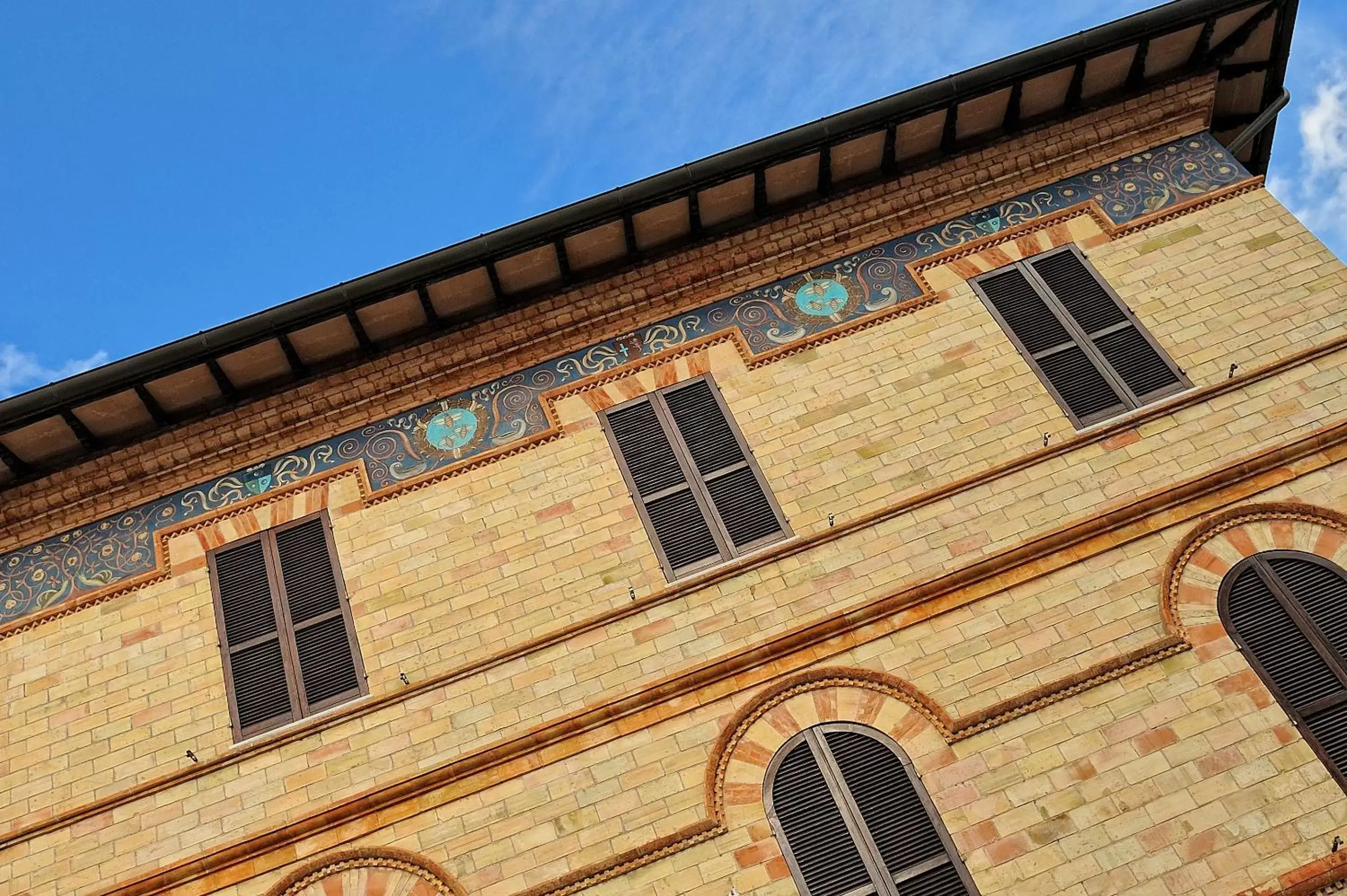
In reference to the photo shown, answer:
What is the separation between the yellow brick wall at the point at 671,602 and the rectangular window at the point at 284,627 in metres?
0.15

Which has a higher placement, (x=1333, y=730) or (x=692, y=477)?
(x=692, y=477)

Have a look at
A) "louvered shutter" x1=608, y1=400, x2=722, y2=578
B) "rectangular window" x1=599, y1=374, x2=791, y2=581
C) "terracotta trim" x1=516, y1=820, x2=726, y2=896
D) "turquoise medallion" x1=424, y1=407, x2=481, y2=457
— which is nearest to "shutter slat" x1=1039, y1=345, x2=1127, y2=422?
"rectangular window" x1=599, y1=374, x2=791, y2=581

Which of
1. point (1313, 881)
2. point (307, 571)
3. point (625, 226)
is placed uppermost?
point (625, 226)

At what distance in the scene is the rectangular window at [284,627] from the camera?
10.5 meters

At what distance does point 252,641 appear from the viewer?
10836mm

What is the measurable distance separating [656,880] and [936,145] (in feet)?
24.8

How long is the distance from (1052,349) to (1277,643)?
324 centimetres

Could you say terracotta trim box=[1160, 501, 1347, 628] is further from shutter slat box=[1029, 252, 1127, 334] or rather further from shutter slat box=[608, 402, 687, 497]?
shutter slat box=[608, 402, 687, 497]

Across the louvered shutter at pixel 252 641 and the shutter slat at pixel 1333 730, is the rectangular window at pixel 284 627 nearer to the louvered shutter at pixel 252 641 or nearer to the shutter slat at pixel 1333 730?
the louvered shutter at pixel 252 641

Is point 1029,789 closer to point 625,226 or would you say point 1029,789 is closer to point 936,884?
point 936,884

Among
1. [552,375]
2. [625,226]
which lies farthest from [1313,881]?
[625,226]

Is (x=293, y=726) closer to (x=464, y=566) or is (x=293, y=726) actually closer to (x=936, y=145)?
(x=464, y=566)

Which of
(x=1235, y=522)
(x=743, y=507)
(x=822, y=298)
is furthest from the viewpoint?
(x=822, y=298)

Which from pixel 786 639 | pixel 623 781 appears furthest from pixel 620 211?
pixel 623 781
